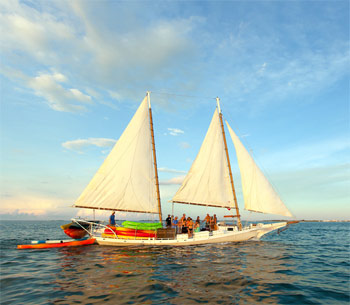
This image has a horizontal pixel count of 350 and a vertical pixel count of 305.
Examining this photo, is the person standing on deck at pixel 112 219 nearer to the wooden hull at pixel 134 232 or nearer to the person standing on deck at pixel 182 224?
the wooden hull at pixel 134 232

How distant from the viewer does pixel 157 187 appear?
29141 mm

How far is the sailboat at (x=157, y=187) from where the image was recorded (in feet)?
85.7

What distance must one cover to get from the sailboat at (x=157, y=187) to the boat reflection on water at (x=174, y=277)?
5.21m

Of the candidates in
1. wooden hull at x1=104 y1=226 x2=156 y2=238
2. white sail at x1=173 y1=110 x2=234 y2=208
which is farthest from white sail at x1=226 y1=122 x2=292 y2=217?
wooden hull at x1=104 y1=226 x2=156 y2=238

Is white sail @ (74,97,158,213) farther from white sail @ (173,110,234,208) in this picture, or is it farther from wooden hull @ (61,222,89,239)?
wooden hull @ (61,222,89,239)

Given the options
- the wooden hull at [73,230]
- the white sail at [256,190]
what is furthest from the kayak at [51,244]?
the white sail at [256,190]

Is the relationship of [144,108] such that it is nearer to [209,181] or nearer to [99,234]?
[209,181]

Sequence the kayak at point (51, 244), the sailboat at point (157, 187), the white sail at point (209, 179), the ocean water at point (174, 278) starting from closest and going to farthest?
the ocean water at point (174, 278), the kayak at point (51, 244), the sailboat at point (157, 187), the white sail at point (209, 179)

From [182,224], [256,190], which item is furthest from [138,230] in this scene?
[256,190]

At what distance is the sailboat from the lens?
85.7 ft

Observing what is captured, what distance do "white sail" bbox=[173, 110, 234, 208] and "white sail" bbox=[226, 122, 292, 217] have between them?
7.45 feet

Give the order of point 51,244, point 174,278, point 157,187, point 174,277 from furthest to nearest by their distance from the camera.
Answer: point 157,187 → point 51,244 → point 174,277 → point 174,278

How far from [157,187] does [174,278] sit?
16.0m

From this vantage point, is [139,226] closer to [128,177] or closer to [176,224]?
[176,224]
